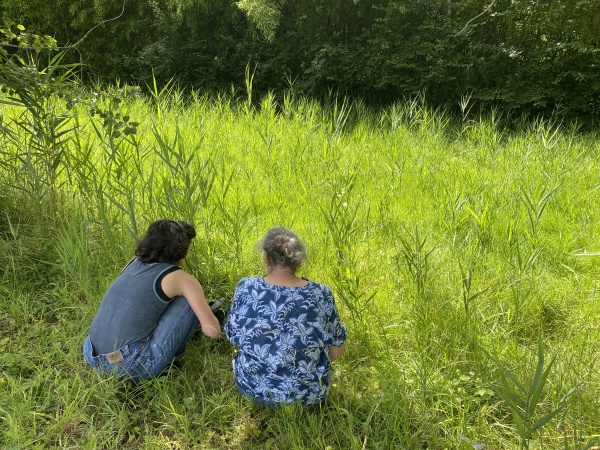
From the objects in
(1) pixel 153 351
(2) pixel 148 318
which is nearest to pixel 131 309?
(2) pixel 148 318

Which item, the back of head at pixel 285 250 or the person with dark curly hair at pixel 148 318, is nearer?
the back of head at pixel 285 250

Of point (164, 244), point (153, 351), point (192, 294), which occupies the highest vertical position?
point (164, 244)

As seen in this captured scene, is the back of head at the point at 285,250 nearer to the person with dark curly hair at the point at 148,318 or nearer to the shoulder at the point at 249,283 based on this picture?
the shoulder at the point at 249,283

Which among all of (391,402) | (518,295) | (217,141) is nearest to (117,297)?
(391,402)

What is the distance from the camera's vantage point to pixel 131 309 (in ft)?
7.24

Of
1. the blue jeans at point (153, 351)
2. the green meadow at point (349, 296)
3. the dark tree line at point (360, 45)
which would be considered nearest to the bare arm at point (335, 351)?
the green meadow at point (349, 296)

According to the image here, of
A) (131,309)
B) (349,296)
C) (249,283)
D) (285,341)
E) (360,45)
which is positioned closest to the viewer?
(285,341)

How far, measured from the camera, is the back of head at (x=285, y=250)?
2.04 m

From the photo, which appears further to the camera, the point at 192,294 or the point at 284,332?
the point at 192,294

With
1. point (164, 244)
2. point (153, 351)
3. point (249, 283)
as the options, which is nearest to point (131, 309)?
point (153, 351)

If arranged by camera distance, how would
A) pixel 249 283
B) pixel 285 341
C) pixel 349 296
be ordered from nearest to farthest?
pixel 285 341, pixel 249 283, pixel 349 296

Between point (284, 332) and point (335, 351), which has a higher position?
point (284, 332)

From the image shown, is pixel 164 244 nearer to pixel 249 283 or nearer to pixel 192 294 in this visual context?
pixel 192 294

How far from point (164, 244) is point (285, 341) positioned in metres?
0.74
